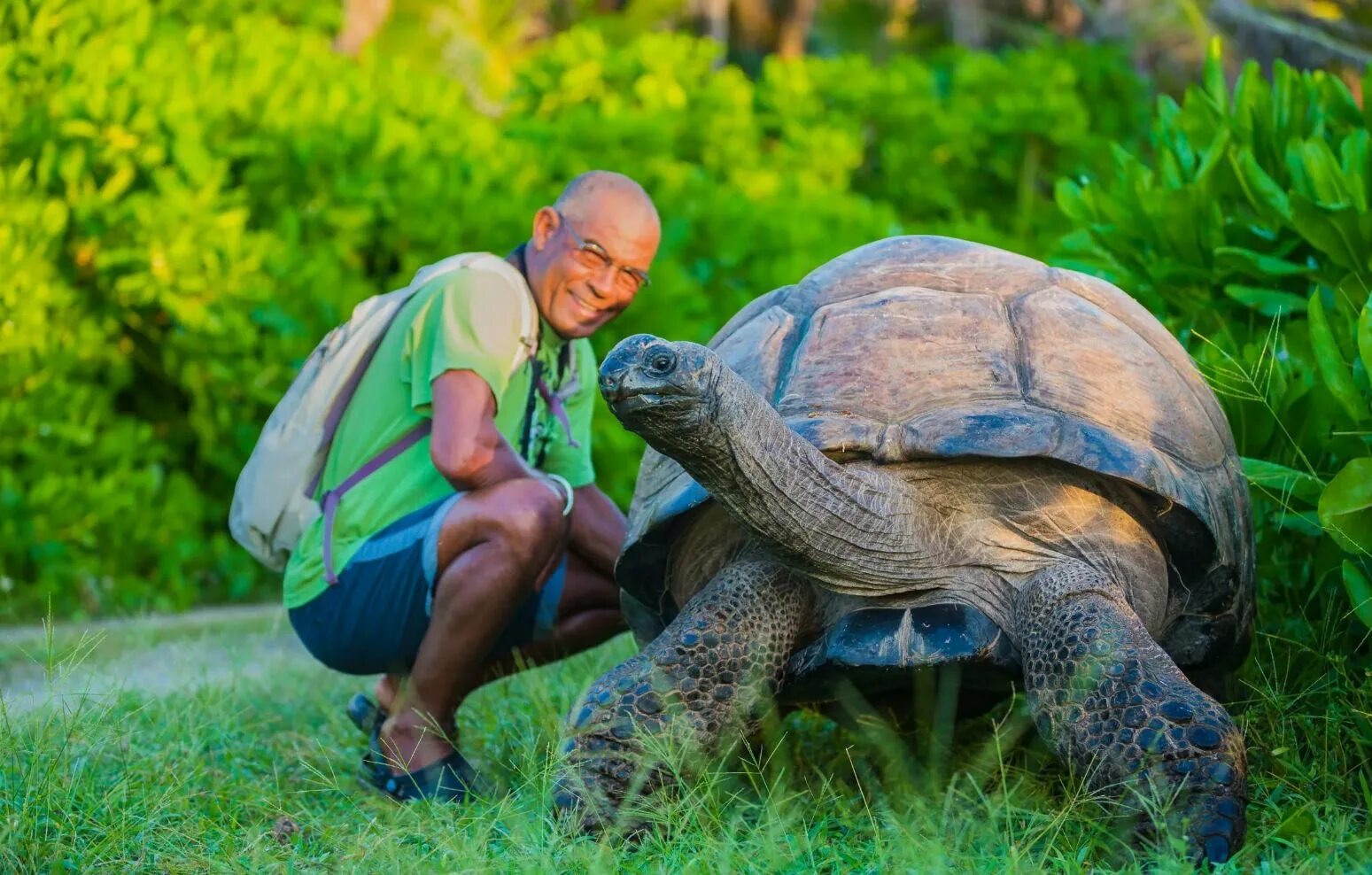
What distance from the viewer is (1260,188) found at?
387cm

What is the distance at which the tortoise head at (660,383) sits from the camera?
242cm

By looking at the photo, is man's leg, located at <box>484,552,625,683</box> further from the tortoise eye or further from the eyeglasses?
the tortoise eye


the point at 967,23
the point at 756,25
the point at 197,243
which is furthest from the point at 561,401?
the point at 756,25

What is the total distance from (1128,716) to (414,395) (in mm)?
1708

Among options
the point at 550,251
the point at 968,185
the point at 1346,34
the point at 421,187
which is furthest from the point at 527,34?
the point at 550,251

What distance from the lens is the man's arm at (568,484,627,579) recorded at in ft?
12.5

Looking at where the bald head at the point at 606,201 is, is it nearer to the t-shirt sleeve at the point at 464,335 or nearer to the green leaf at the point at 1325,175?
the t-shirt sleeve at the point at 464,335

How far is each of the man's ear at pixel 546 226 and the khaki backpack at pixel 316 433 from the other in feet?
0.33

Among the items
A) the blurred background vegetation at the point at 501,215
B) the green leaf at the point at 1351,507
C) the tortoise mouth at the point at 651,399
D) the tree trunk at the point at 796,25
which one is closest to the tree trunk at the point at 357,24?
the blurred background vegetation at the point at 501,215

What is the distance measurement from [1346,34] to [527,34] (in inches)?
368

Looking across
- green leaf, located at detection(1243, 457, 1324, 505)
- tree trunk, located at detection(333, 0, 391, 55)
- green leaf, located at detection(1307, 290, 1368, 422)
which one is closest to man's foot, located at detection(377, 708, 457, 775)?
green leaf, located at detection(1243, 457, 1324, 505)

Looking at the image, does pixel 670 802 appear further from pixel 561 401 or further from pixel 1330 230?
pixel 1330 230

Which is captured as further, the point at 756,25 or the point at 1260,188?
the point at 756,25

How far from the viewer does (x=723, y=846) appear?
2.44 m
